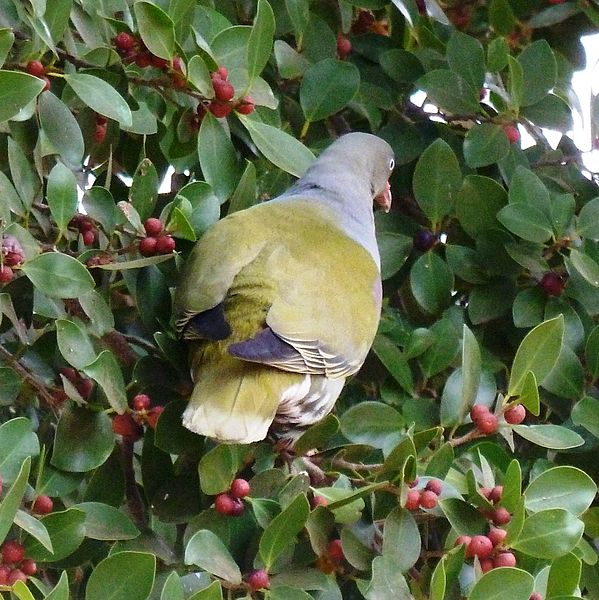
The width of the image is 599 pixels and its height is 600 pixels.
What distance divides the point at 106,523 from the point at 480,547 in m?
0.45

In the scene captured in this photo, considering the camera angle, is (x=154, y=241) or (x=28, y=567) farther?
(x=154, y=241)

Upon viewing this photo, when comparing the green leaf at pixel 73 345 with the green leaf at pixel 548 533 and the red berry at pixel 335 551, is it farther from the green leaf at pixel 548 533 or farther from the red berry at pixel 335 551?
the green leaf at pixel 548 533

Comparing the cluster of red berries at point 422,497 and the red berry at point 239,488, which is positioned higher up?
the cluster of red berries at point 422,497

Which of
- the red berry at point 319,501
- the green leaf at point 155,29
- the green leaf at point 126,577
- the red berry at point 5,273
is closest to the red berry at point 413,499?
the red berry at point 319,501

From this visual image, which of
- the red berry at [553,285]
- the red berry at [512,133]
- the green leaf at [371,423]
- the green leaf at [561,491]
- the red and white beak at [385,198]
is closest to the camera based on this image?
the green leaf at [561,491]

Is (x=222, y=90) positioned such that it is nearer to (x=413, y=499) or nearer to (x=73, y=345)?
(x=73, y=345)

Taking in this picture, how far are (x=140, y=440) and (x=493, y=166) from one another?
82 cm

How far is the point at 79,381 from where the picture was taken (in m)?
1.32

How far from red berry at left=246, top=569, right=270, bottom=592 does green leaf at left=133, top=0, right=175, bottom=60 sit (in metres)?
0.69

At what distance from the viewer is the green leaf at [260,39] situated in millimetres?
1402

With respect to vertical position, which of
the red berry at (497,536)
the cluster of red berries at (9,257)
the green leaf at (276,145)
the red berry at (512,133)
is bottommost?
the red berry at (497,536)

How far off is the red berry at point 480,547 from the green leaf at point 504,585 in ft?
0.26

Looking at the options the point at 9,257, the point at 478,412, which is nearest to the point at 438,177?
the point at 478,412

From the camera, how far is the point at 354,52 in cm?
188
